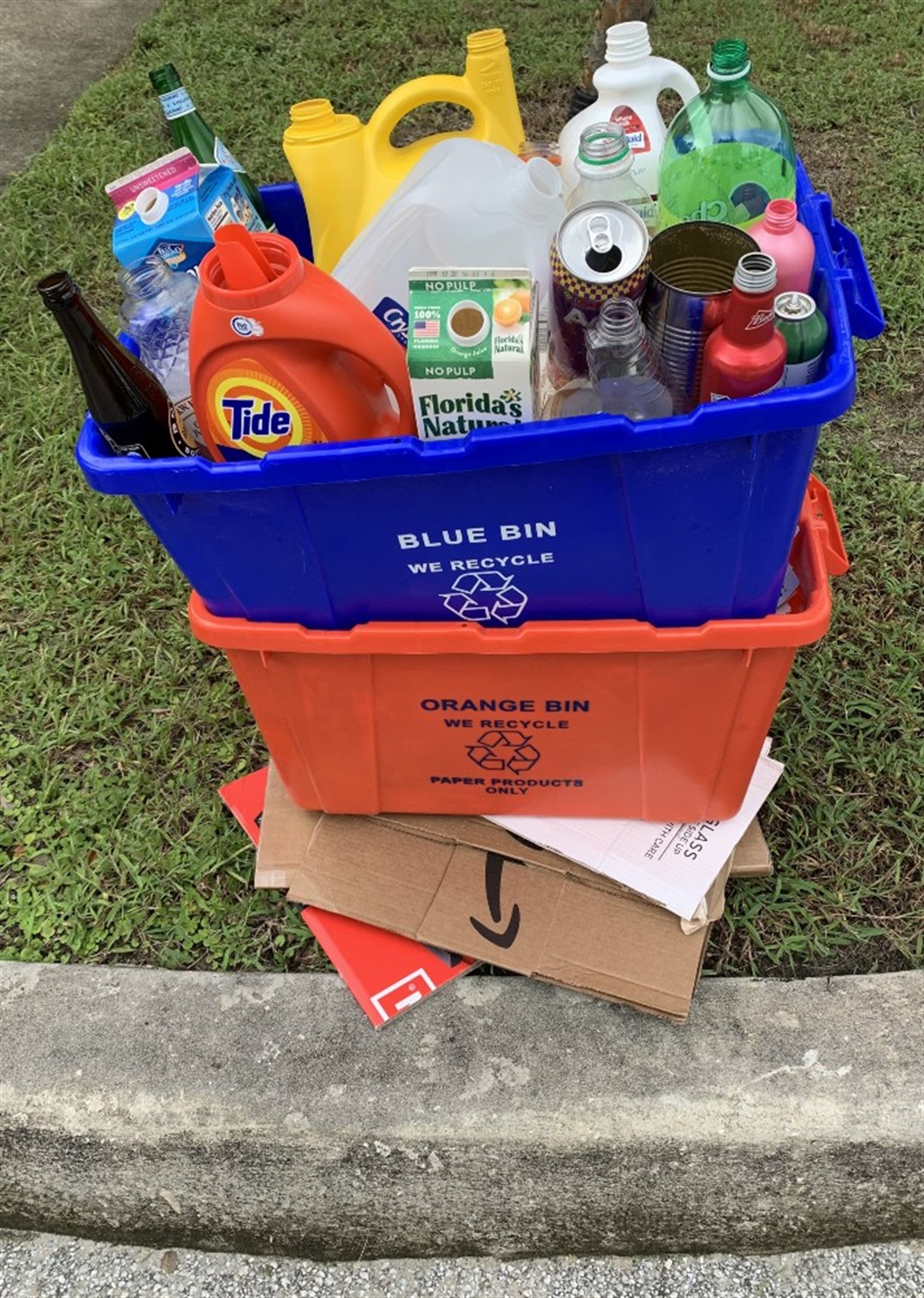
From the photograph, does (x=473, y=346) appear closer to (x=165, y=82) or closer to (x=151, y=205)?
(x=151, y=205)

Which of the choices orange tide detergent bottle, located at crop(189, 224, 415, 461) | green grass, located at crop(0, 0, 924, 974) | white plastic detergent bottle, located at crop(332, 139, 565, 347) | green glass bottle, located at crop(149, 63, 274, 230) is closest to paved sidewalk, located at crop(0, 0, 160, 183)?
green grass, located at crop(0, 0, 924, 974)

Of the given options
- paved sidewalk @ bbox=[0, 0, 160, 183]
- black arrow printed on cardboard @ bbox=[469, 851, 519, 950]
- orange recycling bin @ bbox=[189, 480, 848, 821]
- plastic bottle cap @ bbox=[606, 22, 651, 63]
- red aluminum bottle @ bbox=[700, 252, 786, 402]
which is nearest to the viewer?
red aluminum bottle @ bbox=[700, 252, 786, 402]

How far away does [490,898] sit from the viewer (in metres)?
1.54

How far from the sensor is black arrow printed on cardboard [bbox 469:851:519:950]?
4.91 feet

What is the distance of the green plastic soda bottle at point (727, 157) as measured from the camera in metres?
1.30

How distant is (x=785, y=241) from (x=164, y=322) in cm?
76

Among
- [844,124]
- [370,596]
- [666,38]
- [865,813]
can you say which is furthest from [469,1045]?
[666,38]

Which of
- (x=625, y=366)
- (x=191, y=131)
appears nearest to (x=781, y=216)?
(x=625, y=366)

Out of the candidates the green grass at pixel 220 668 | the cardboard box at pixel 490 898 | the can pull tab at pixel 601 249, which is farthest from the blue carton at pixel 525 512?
the green grass at pixel 220 668

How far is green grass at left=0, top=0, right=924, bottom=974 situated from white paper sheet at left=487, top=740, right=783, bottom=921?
11cm

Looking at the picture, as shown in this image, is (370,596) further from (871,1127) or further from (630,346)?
(871,1127)

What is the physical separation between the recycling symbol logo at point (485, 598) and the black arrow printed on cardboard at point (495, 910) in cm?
47

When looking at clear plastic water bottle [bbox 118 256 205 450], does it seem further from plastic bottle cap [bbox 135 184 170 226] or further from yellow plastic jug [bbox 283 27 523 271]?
yellow plastic jug [bbox 283 27 523 271]

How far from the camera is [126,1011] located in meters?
1.48
